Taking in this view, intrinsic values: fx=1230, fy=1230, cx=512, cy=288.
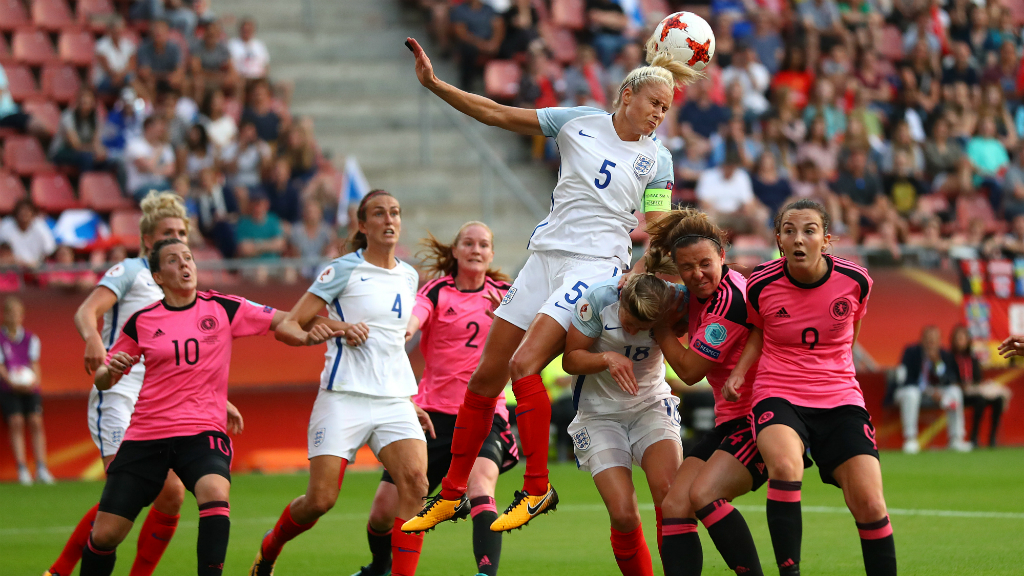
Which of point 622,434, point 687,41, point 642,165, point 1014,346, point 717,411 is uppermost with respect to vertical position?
point 687,41

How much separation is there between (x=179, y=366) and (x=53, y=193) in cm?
969

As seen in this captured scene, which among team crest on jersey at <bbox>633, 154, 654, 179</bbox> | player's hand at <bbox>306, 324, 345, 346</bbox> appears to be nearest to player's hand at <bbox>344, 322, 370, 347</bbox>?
player's hand at <bbox>306, 324, 345, 346</bbox>

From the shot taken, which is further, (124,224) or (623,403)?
(124,224)

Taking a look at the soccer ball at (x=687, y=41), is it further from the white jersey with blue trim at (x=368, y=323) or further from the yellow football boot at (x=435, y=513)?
the yellow football boot at (x=435, y=513)

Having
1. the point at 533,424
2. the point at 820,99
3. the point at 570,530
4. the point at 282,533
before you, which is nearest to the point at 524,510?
the point at 533,424

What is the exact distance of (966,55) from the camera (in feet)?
67.4

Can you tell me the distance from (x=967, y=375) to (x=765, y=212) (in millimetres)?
3313

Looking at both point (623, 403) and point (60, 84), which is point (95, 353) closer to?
point (623, 403)

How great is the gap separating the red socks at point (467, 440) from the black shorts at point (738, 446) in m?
1.12

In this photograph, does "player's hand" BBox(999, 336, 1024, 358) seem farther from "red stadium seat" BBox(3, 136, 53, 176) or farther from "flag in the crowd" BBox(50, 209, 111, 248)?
"red stadium seat" BBox(3, 136, 53, 176)

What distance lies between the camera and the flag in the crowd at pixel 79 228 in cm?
1450

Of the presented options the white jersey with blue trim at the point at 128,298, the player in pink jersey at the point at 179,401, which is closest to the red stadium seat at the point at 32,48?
the white jersey with blue trim at the point at 128,298

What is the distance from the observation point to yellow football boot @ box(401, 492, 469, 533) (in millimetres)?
6441

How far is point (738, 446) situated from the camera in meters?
6.04
